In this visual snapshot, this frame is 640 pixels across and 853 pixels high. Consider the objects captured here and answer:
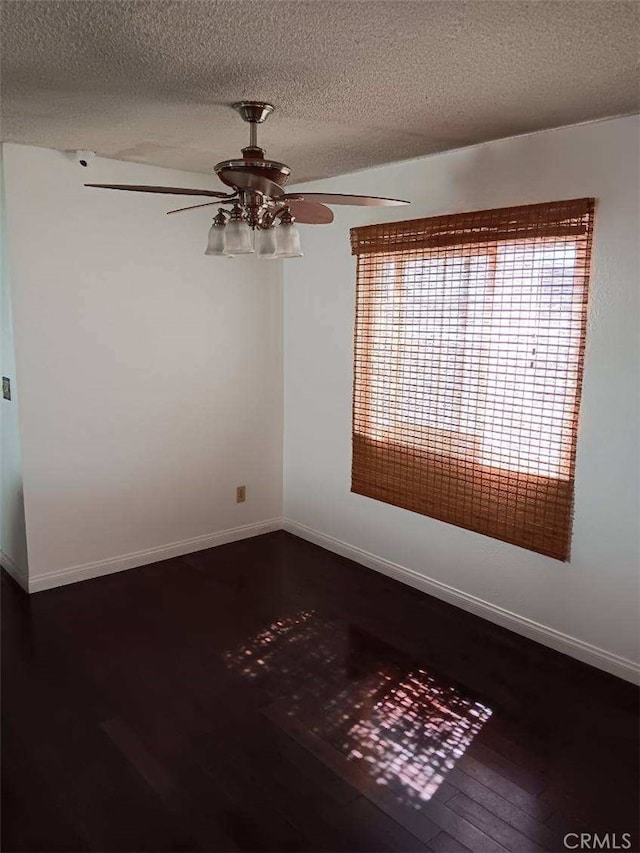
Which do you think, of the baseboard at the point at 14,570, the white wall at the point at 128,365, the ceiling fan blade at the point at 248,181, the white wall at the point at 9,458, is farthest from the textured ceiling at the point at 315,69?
the baseboard at the point at 14,570

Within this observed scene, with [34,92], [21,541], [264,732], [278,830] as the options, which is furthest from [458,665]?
[34,92]

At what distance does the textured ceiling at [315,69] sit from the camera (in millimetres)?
1726

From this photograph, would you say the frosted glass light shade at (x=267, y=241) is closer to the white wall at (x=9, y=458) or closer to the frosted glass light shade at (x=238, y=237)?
the frosted glass light shade at (x=238, y=237)

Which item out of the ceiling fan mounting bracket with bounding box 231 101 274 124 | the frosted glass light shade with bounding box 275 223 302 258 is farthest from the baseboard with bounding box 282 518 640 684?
the ceiling fan mounting bracket with bounding box 231 101 274 124

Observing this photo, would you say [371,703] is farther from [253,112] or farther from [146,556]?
[253,112]

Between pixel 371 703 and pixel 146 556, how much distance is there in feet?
6.03

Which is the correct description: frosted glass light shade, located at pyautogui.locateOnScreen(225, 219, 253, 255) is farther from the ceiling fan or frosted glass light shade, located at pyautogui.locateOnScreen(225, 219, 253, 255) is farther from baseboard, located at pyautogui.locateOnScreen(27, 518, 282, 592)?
baseboard, located at pyautogui.locateOnScreen(27, 518, 282, 592)

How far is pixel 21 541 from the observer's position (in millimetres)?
3549

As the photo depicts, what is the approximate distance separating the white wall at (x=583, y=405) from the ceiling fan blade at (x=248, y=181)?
54.0 inches

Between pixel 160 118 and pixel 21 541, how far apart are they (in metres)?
2.27

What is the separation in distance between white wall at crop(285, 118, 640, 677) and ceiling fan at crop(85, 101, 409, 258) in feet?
3.14

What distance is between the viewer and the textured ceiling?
5.66ft

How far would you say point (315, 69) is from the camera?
6.93 feet

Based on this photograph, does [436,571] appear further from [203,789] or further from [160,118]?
[160,118]
